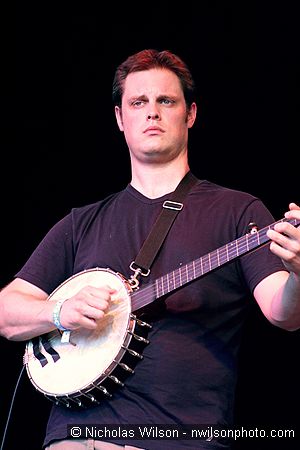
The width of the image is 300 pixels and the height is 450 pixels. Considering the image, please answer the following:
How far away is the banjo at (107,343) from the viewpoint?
8.98 feet

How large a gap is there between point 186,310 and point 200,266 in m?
0.21

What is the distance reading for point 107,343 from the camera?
2871 mm

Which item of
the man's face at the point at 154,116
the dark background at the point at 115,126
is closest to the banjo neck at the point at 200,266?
the man's face at the point at 154,116

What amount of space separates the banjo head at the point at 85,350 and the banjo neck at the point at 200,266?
7 cm

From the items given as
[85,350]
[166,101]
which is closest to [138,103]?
[166,101]

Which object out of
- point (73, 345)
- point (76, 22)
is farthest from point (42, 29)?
point (73, 345)

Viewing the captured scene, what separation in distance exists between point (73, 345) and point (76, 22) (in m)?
1.94

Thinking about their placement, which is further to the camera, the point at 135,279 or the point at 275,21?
the point at 275,21

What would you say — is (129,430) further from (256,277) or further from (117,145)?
(117,145)

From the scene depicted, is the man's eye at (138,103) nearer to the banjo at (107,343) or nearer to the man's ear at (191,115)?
the man's ear at (191,115)

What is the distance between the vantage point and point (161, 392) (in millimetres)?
2713

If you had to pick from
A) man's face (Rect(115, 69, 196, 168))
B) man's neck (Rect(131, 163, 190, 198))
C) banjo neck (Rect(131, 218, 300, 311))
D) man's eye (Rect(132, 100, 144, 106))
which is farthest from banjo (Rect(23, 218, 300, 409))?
man's eye (Rect(132, 100, 144, 106))

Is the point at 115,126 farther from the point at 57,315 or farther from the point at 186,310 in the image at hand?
the point at 186,310

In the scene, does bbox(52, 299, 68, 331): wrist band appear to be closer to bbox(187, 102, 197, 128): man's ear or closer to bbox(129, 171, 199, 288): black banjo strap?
bbox(129, 171, 199, 288): black banjo strap
